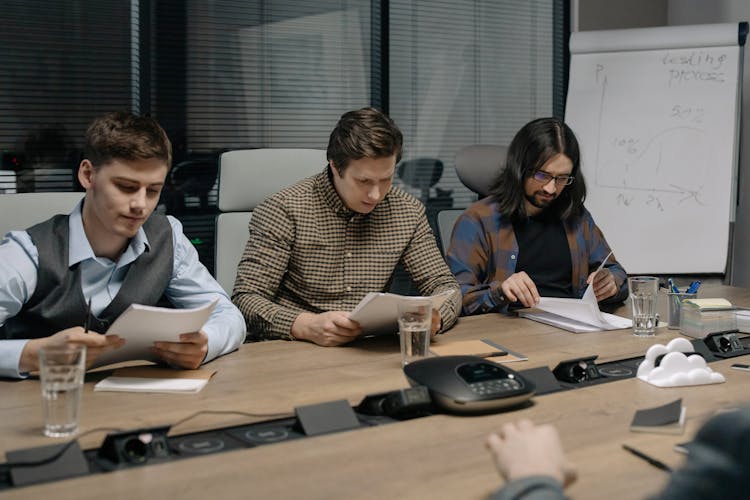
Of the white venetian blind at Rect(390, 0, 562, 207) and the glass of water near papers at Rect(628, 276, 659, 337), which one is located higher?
the white venetian blind at Rect(390, 0, 562, 207)

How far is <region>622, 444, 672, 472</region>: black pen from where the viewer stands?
45.5 inches

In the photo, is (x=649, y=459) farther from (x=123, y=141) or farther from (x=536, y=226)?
(x=536, y=226)

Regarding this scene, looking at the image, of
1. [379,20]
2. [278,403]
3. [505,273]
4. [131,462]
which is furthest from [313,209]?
[379,20]

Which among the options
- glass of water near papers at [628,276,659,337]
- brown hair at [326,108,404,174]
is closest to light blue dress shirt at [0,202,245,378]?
brown hair at [326,108,404,174]

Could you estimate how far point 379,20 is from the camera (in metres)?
3.94

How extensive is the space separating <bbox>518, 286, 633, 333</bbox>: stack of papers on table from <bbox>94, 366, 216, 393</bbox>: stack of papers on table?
2.92ft

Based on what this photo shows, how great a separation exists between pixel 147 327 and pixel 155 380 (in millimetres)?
105

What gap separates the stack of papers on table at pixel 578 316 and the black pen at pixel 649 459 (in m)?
0.85

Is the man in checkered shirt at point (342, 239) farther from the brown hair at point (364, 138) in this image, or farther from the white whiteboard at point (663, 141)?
the white whiteboard at point (663, 141)

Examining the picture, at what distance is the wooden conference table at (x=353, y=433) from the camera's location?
109cm

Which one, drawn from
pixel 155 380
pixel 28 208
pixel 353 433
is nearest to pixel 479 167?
pixel 28 208

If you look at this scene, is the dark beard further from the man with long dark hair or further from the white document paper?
the white document paper

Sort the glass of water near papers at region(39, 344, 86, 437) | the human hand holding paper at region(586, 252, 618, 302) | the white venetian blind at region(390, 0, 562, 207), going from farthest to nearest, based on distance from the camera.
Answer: the white venetian blind at region(390, 0, 562, 207) → the human hand holding paper at region(586, 252, 618, 302) → the glass of water near papers at region(39, 344, 86, 437)

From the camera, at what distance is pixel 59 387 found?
1.28 metres
